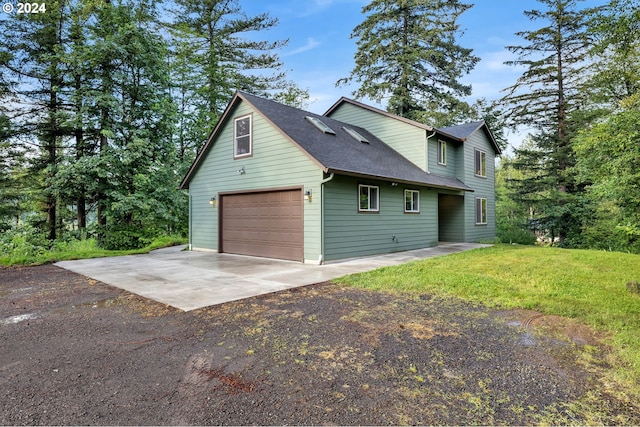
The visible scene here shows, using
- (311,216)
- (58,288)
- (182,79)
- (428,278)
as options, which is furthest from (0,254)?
(182,79)

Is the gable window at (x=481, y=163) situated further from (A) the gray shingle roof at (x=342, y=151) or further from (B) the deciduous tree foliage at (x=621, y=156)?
(B) the deciduous tree foliage at (x=621, y=156)

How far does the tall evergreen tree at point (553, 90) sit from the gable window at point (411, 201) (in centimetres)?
967

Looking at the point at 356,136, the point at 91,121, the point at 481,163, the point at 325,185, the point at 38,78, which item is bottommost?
the point at 325,185

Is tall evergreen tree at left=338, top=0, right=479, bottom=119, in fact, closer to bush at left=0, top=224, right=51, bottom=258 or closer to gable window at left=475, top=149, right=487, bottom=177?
gable window at left=475, top=149, right=487, bottom=177

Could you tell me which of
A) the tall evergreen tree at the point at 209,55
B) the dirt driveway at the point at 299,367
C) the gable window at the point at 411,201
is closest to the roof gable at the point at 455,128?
the gable window at the point at 411,201

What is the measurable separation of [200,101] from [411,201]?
14.3 meters

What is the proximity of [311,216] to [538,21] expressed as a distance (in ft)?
58.5

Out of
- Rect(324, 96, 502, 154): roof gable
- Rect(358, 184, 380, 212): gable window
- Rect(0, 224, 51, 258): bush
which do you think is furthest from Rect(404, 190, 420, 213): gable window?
Rect(0, 224, 51, 258): bush

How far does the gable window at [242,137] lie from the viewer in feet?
35.0

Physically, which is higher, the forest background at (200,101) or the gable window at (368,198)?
the forest background at (200,101)

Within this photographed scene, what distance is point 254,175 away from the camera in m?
10.5

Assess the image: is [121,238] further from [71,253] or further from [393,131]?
[393,131]

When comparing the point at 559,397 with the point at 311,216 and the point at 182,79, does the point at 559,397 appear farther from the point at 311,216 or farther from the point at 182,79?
the point at 182,79

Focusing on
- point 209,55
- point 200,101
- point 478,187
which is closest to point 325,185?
point 478,187
